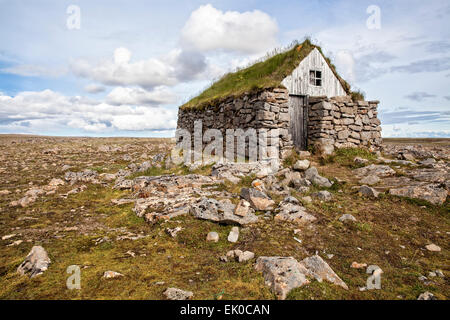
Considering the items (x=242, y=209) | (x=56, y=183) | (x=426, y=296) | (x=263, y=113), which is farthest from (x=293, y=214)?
(x=56, y=183)

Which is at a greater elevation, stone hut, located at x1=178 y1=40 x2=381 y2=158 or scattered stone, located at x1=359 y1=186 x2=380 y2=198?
stone hut, located at x1=178 y1=40 x2=381 y2=158

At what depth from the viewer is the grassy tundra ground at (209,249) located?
3861 mm

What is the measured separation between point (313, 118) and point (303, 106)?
0.84 m

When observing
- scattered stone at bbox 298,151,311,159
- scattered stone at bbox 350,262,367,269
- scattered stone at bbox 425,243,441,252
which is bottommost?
scattered stone at bbox 425,243,441,252

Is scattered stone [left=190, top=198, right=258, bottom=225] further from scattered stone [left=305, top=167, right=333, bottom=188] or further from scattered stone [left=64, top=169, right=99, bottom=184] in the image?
scattered stone [left=64, top=169, right=99, bottom=184]

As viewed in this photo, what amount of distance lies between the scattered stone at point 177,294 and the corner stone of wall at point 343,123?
11.2 meters

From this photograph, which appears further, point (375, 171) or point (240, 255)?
point (375, 171)

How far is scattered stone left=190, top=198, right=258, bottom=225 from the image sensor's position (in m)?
6.31

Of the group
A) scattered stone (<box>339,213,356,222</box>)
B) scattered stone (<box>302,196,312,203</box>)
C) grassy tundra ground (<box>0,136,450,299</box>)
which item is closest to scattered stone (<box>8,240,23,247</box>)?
grassy tundra ground (<box>0,136,450,299</box>)

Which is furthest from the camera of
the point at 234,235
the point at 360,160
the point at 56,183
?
the point at 360,160

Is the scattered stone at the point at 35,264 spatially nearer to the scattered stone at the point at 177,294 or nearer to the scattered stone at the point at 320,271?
the scattered stone at the point at 177,294

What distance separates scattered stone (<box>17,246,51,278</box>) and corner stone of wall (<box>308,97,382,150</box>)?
12.1 metres

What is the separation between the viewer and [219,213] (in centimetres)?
661

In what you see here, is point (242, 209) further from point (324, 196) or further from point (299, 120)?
point (299, 120)
